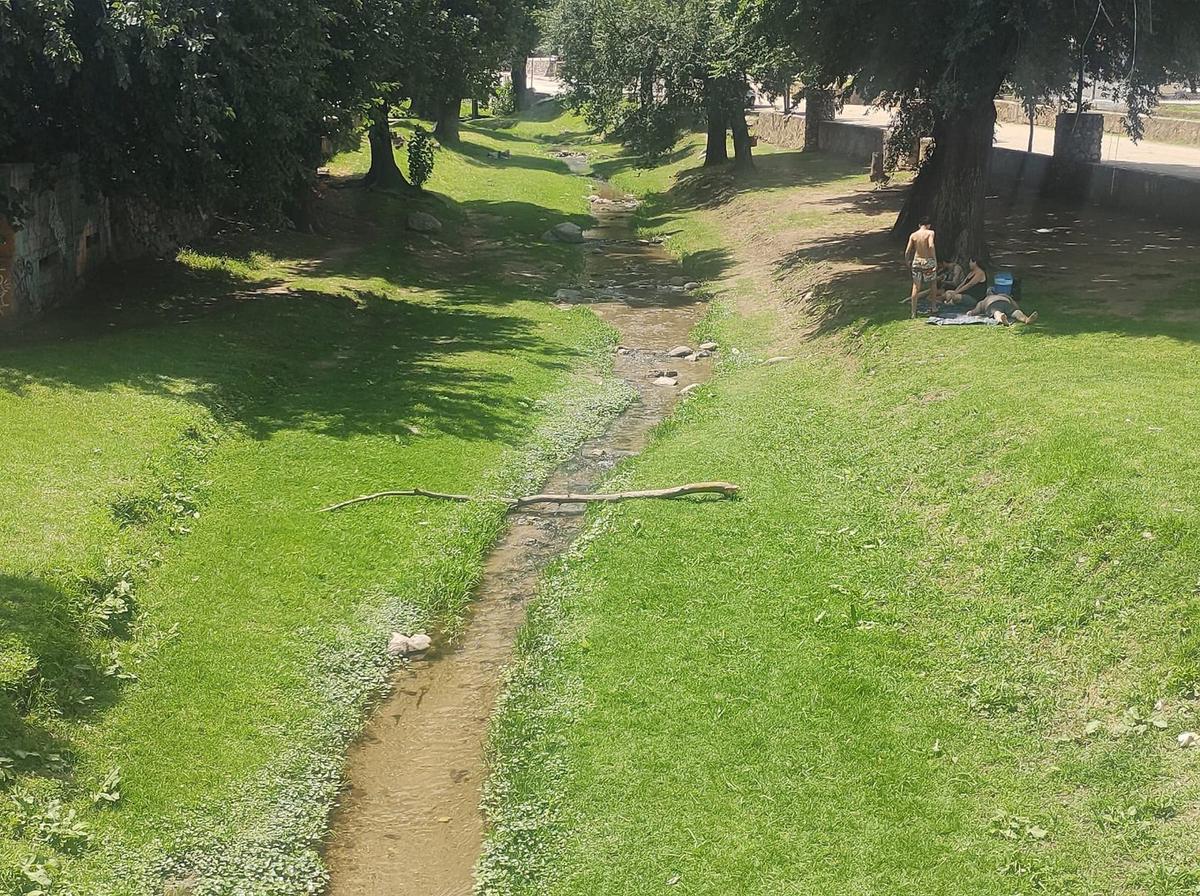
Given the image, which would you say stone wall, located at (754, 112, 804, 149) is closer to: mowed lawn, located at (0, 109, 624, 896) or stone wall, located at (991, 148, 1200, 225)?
stone wall, located at (991, 148, 1200, 225)

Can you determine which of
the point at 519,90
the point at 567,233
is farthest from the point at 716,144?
the point at 519,90

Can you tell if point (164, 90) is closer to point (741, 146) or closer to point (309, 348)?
point (309, 348)

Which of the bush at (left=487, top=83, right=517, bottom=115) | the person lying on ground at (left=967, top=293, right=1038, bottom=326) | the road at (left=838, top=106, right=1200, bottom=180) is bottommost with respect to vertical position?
the person lying on ground at (left=967, top=293, right=1038, bottom=326)

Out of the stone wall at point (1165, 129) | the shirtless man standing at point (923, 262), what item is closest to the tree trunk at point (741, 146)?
the stone wall at point (1165, 129)

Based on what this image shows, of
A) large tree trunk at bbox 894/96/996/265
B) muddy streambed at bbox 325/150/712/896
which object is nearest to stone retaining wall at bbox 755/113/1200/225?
large tree trunk at bbox 894/96/996/265

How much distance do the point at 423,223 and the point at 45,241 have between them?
53.0 ft

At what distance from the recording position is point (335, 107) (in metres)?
23.0

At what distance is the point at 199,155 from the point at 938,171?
15863 mm

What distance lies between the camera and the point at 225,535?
13.0 m

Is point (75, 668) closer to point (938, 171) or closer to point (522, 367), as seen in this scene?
point (522, 367)

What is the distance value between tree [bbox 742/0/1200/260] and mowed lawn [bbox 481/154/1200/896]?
17.4ft

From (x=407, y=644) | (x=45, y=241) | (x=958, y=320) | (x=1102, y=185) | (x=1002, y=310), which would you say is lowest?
(x=407, y=644)

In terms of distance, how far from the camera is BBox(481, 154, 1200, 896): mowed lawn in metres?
8.11

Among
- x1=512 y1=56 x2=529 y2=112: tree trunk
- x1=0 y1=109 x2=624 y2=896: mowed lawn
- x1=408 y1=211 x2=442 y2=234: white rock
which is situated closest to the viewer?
x1=0 y1=109 x2=624 y2=896: mowed lawn
